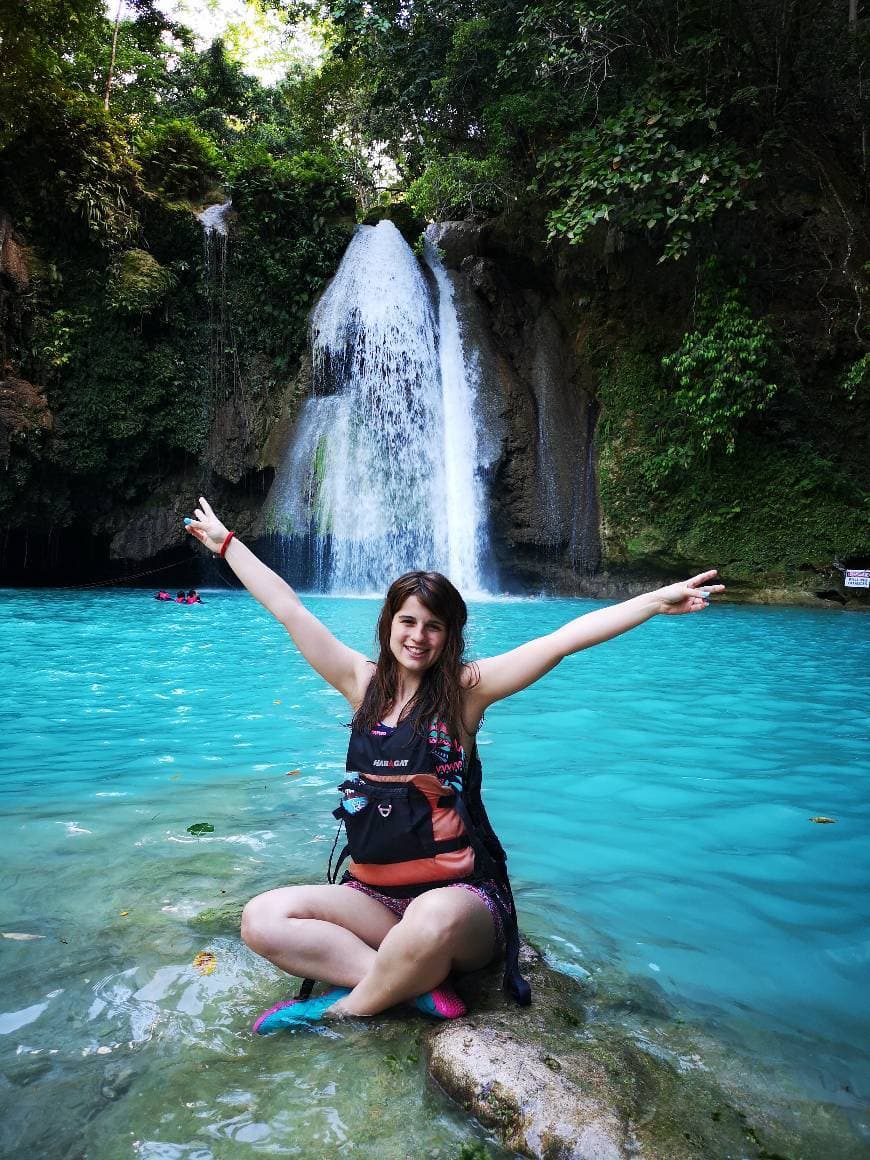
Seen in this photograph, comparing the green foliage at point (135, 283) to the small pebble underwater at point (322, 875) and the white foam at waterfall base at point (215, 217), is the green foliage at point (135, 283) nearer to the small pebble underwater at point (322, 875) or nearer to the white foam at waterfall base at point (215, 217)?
the white foam at waterfall base at point (215, 217)

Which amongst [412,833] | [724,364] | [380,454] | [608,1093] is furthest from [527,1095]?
[380,454]

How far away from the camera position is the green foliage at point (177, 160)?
1653 centimetres

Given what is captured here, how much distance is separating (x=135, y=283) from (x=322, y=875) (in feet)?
50.9

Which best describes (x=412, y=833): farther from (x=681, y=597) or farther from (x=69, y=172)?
(x=69, y=172)

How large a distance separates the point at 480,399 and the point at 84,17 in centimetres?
1025

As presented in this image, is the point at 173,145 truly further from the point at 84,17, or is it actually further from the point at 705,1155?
the point at 705,1155

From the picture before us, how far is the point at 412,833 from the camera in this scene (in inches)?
82.6

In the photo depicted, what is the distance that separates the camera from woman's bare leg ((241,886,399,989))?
82.4 inches

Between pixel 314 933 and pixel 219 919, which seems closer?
pixel 314 933

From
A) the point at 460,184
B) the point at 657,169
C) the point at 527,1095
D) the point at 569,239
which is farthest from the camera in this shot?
the point at 460,184

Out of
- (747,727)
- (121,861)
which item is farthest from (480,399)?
(121,861)

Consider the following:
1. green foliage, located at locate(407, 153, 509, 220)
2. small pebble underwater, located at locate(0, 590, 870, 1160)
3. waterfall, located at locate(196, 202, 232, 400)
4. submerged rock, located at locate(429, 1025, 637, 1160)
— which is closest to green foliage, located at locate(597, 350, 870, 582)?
green foliage, located at locate(407, 153, 509, 220)

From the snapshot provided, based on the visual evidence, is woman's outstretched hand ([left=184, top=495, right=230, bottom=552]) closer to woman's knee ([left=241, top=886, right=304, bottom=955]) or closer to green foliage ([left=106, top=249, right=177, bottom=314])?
woman's knee ([left=241, top=886, right=304, bottom=955])

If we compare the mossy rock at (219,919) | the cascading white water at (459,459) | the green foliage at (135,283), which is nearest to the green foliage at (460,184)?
the cascading white water at (459,459)
